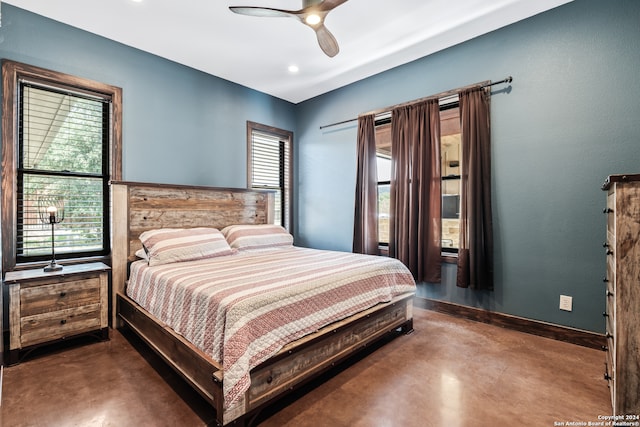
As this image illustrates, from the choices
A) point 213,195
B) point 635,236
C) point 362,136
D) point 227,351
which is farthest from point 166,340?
point 362,136

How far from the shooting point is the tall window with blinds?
103 inches

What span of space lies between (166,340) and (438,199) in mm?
2764

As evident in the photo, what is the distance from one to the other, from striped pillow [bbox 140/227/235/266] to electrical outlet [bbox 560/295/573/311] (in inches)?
121

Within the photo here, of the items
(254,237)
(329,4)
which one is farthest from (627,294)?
(254,237)

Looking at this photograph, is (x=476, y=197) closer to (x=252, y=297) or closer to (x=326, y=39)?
(x=326, y=39)

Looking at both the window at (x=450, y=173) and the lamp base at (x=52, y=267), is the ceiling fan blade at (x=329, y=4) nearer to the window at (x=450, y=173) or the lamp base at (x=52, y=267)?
the window at (x=450, y=173)

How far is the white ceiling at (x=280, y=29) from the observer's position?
255cm

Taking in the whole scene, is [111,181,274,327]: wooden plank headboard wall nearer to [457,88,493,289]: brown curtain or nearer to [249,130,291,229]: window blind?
[249,130,291,229]: window blind

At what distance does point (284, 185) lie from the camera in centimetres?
481

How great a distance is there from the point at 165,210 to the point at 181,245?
0.65 metres

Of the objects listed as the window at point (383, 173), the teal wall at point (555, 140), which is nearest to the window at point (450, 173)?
the teal wall at point (555, 140)

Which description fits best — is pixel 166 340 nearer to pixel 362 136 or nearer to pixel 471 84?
pixel 362 136

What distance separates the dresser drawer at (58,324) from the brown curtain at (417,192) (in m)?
2.96

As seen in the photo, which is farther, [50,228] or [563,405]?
[50,228]
